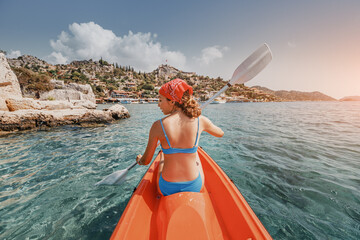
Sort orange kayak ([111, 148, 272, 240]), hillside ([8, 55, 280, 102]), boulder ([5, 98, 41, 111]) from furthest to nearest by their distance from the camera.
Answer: hillside ([8, 55, 280, 102])
boulder ([5, 98, 41, 111])
orange kayak ([111, 148, 272, 240])

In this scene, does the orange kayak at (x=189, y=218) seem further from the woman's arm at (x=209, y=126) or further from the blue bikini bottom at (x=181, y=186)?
the woman's arm at (x=209, y=126)

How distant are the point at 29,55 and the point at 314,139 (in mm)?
192625

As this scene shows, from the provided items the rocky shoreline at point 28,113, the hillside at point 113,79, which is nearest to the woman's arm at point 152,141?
the rocky shoreline at point 28,113

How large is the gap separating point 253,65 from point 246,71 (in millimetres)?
221

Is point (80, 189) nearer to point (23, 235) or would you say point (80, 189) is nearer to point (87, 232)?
point (23, 235)

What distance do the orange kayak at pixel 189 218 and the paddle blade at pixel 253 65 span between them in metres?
3.07

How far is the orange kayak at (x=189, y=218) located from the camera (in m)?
1.22

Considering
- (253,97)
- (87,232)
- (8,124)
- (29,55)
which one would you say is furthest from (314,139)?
(29,55)

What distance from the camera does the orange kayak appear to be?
4.02 ft

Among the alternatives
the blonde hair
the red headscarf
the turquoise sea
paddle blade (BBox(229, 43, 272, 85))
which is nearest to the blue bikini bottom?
the blonde hair

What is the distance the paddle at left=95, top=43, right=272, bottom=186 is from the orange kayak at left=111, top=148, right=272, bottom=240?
157 cm

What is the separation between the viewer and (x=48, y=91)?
24047mm

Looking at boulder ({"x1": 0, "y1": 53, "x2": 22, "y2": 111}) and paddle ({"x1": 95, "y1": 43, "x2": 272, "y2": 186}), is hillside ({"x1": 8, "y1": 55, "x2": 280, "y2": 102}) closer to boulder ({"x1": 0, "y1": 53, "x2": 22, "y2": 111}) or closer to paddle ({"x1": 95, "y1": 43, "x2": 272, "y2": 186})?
boulder ({"x1": 0, "y1": 53, "x2": 22, "y2": 111})

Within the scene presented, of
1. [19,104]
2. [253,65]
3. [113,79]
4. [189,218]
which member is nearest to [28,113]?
[19,104]
